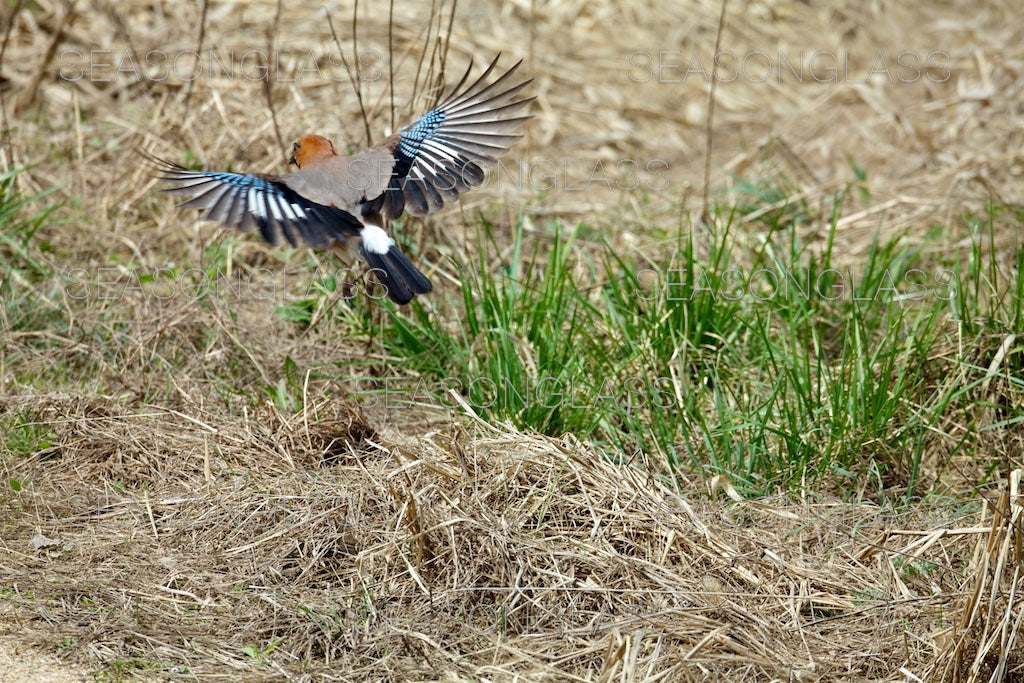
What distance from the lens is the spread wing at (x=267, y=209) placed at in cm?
366

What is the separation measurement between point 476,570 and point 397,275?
48.4 inches

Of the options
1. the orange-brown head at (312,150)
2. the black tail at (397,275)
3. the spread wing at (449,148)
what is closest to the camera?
the black tail at (397,275)

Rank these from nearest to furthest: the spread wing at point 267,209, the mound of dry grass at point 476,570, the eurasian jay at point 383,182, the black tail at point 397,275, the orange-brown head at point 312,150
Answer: the mound of dry grass at point 476,570
the spread wing at point 267,209
the eurasian jay at point 383,182
the black tail at point 397,275
the orange-brown head at point 312,150

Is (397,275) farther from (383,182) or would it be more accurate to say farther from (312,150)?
(312,150)

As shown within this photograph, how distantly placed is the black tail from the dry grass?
17.2 inches

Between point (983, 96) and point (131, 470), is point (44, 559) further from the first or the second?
point (983, 96)

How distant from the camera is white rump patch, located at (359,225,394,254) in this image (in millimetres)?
4121

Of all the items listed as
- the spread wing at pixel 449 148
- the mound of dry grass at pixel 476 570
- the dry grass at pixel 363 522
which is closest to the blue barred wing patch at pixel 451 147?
the spread wing at pixel 449 148

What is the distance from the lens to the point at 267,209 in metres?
3.79

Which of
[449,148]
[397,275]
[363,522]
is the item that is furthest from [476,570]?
[449,148]

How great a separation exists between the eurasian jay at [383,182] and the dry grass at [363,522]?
0.58 m

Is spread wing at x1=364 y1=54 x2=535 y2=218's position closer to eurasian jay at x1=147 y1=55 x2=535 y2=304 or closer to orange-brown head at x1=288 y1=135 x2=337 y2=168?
eurasian jay at x1=147 y1=55 x2=535 y2=304

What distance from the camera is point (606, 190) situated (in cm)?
634

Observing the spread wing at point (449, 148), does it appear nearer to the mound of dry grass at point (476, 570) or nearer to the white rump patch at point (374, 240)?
the white rump patch at point (374, 240)
